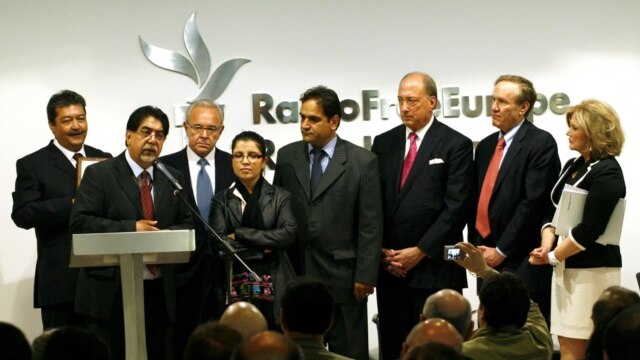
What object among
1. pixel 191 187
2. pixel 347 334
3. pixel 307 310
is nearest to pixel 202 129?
pixel 191 187

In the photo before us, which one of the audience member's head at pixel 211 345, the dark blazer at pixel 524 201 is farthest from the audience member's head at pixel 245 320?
the dark blazer at pixel 524 201

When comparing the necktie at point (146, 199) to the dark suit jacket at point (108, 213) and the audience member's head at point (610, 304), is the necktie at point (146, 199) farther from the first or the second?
the audience member's head at point (610, 304)

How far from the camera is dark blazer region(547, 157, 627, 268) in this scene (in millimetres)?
5355

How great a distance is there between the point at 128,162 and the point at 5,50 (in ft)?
8.78

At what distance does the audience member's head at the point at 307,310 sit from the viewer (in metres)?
3.64

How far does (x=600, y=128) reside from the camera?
543 centimetres

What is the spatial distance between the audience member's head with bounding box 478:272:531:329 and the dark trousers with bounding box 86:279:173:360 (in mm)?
1868

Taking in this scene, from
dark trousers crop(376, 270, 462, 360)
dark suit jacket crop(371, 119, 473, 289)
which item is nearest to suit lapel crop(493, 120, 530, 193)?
dark suit jacket crop(371, 119, 473, 289)

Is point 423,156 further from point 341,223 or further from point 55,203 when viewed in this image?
point 55,203

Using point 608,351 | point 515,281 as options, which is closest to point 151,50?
point 515,281

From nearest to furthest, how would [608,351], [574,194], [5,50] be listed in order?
[608,351]
[574,194]
[5,50]

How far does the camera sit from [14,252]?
7324 mm

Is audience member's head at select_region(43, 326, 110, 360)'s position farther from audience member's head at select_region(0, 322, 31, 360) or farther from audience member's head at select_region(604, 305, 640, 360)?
audience member's head at select_region(604, 305, 640, 360)

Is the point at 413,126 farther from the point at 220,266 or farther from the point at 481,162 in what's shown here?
the point at 220,266
